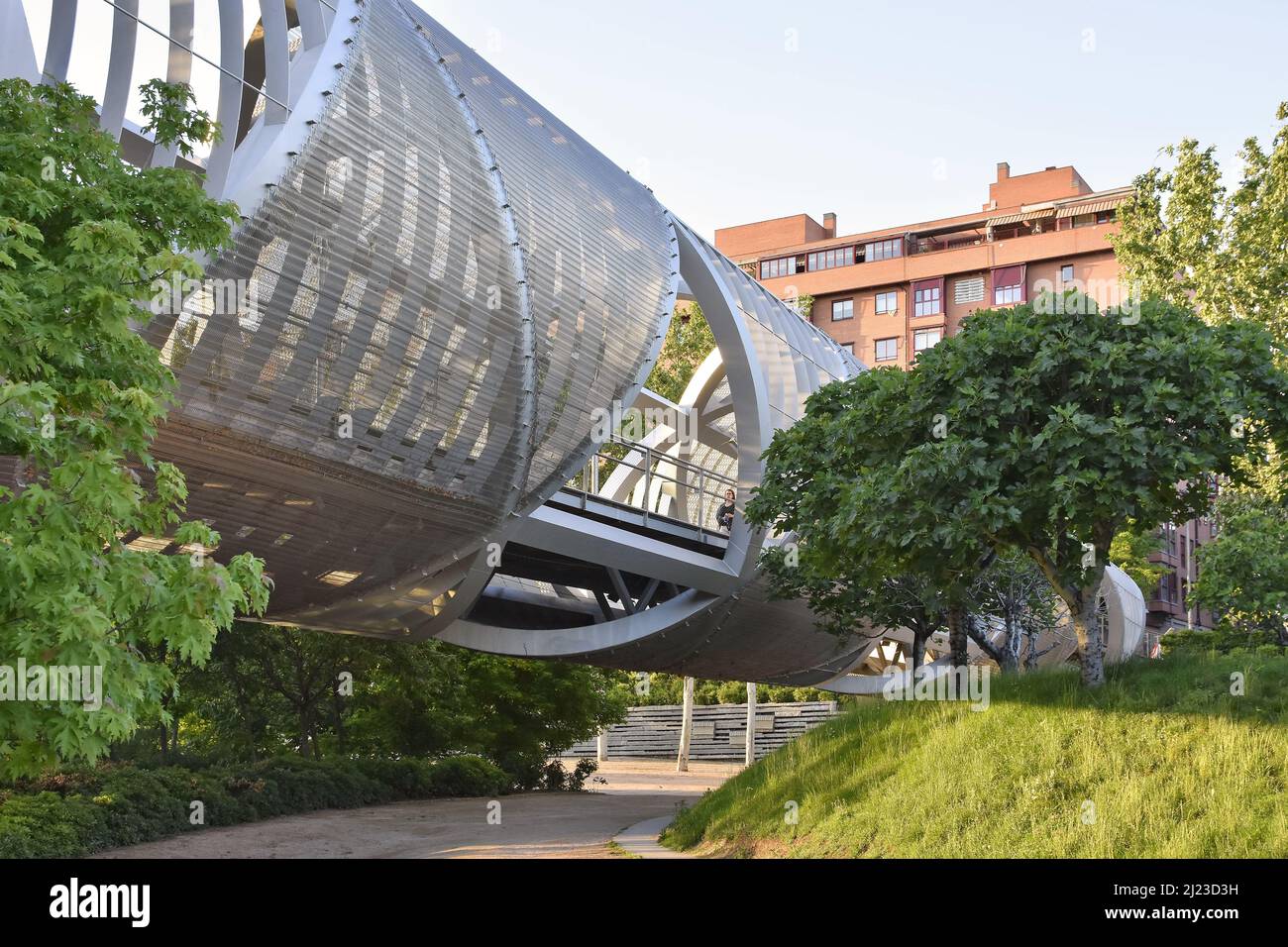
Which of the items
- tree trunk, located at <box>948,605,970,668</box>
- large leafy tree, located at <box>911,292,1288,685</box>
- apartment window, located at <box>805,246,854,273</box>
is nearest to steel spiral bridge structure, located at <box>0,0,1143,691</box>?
tree trunk, located at <box>948,605,970,668</box>

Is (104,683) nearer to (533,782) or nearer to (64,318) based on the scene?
(64,318)

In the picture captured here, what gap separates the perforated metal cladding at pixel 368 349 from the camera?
14.3 meters

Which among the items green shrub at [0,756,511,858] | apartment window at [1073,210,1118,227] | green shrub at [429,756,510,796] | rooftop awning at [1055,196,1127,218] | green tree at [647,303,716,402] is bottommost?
green shrub at [429,756,510,796]

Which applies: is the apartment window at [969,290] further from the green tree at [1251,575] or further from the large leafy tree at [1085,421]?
the large leafy tree at [1085,421]

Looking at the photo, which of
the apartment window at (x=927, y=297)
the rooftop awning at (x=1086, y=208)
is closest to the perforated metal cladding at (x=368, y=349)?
the apartment window at (x=927, y=297)

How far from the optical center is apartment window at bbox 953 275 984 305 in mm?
72812

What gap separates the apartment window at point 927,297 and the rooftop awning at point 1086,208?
7403 millimetres

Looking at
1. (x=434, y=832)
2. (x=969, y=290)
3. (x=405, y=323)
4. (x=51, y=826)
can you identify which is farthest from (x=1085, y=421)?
(x=969, y=290)

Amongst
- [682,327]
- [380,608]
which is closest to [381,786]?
[380,608]

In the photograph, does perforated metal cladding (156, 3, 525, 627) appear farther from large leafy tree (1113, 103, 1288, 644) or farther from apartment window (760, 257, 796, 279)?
apartment window (760, 257, 796, 279)

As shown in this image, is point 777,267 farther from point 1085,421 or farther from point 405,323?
point 1085,421

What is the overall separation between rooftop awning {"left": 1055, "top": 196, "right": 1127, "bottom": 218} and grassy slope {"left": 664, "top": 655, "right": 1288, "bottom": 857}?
196ft

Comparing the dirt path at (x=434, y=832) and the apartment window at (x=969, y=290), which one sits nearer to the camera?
the dirt path at (x=434, y=832)

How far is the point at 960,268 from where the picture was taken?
72875 millimetres
